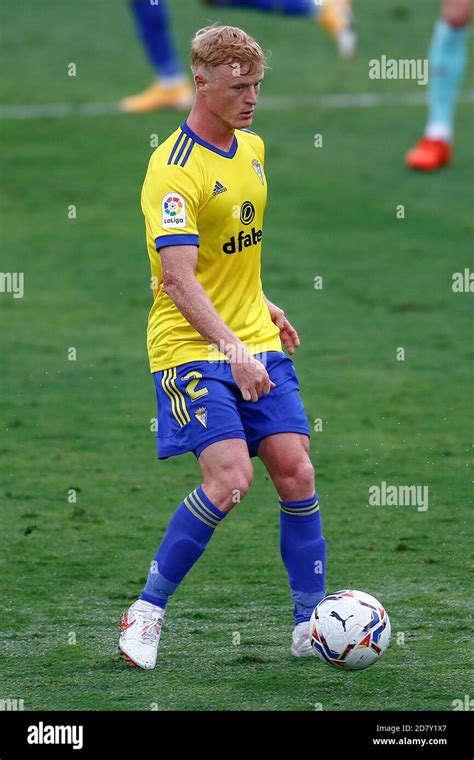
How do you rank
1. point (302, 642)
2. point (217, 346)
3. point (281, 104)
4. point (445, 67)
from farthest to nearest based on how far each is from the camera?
point (281, 104) < point (445, 67) < point (302, 642) < point (217, 346)

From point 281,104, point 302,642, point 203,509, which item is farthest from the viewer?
point 281,104

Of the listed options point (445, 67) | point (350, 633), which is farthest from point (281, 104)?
point (350, 633)

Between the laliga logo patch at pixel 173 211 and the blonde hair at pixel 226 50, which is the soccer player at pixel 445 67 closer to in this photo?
the blonde hair at pixel 226 50

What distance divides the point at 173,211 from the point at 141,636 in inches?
58.7

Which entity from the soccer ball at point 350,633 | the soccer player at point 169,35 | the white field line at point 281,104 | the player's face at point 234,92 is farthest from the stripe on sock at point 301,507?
the white field line at point 281,104

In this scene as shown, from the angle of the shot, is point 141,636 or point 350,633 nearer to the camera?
point 350,633

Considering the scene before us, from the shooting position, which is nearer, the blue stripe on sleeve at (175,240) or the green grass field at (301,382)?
the blue stripe on sleeve at (175,240)

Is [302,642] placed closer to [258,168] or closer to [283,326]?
[283,326]

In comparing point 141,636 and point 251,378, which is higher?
point 251,378

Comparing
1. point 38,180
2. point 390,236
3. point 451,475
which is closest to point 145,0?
point 38,180

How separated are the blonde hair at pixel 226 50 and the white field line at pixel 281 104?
35.0ft

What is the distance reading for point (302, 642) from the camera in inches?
215

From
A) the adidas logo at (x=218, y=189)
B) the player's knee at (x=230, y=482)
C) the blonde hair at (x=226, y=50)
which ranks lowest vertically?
the player's knee at (x=230, y=482)

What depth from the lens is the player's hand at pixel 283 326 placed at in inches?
231
